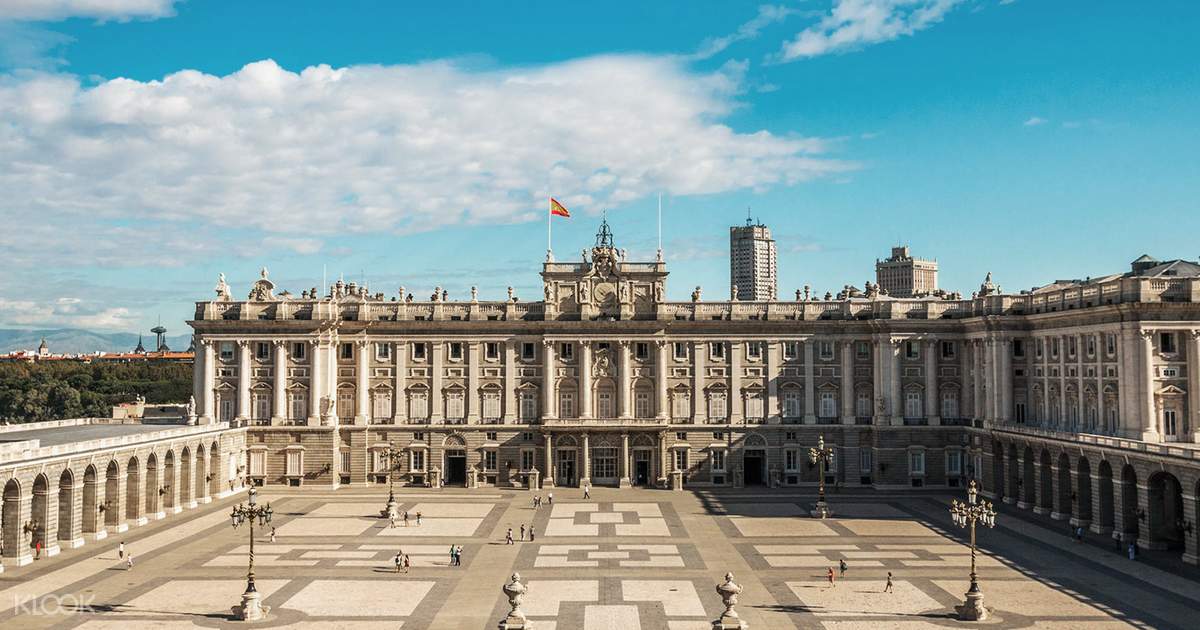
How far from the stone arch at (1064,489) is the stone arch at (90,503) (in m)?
65.4

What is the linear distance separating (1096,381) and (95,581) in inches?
2579

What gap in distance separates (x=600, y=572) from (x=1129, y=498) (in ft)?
112

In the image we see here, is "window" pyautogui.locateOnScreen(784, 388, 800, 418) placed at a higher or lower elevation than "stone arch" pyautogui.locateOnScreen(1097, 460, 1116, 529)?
higher

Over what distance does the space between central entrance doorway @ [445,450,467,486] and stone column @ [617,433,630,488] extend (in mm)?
14395

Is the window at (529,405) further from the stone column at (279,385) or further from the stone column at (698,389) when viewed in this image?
the stone column at (279,385)

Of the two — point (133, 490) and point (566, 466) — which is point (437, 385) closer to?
point (566, 466)

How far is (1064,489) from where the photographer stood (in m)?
74.2

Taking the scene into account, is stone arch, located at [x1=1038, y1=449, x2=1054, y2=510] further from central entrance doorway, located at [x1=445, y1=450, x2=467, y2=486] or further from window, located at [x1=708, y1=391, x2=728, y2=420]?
central entrance doorway, located at [x1=445, y1=450, x2=467, y2=486]

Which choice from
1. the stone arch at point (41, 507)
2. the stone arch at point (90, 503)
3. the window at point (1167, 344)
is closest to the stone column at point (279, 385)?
the stone arch at point (90, 503)

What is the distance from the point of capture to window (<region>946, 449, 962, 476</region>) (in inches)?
3647

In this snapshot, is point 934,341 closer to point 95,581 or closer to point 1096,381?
point 1096,381

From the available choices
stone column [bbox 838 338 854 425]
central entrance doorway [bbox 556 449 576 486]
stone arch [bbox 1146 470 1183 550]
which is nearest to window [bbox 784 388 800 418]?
stone column [bbox 838 338 854 425]

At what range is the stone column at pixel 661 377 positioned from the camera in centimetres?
9469

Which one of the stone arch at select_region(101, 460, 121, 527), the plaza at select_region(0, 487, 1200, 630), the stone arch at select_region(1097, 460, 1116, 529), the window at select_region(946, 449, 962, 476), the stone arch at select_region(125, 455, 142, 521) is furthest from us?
the window at select_region(946, 449, 962, 476)
